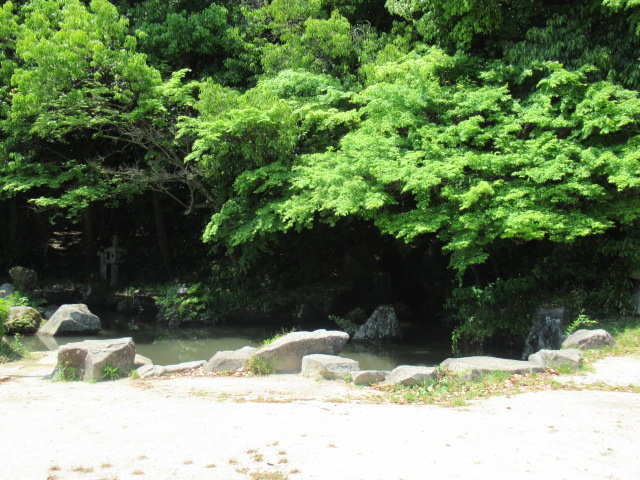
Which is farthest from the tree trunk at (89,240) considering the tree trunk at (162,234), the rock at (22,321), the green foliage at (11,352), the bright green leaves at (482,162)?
the bright green leaves at (482,162)

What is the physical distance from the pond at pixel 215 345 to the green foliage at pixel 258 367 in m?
2.53

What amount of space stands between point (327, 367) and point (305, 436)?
10.9ft

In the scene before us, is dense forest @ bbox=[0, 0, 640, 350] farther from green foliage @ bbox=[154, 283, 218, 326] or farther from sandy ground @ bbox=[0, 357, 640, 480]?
sandy ground @ bbox=[0, 357, 640, 480]

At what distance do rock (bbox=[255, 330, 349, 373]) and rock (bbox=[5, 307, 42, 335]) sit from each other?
7.51 meters

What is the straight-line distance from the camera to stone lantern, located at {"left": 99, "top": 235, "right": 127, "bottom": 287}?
20312 mm

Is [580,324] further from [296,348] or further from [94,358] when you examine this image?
[94,358]

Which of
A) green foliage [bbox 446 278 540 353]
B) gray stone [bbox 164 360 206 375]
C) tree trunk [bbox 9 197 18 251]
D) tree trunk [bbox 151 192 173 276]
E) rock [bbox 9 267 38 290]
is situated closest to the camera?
gray stone [bbox 164 360 206 375]

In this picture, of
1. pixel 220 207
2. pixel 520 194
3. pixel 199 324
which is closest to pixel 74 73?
pixel 220 207

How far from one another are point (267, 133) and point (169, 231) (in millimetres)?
8845

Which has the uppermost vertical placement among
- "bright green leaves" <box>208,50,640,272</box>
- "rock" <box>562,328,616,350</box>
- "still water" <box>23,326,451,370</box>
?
"bright green leaves" <box>208,50,640,272</box>

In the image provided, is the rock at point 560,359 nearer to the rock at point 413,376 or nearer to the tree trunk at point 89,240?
the rock at point 413,376

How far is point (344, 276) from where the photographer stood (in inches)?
720

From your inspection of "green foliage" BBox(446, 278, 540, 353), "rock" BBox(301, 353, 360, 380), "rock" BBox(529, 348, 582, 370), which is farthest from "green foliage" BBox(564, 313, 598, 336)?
"rock" BBox(301, 353, 360, 380)

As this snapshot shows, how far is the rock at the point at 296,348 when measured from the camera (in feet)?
31.5
